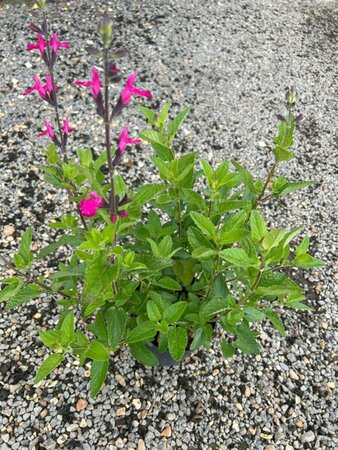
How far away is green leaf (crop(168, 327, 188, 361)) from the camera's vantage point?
1399mm

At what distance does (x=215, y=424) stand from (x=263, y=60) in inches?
108

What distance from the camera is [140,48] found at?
354 cm

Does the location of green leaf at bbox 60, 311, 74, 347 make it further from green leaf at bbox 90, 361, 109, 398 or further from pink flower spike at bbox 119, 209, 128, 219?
pink flower spike at bbox 119, 209, 128, 219

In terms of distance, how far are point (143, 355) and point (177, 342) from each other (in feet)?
0.49

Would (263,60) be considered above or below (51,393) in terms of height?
above

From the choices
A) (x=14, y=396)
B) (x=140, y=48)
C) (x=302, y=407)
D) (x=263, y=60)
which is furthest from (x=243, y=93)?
(x=14, y=396)

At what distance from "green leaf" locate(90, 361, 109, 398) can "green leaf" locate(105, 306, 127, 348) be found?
68 millimetres

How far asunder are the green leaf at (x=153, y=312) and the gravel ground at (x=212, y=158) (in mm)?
624

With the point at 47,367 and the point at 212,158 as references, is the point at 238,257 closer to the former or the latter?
the point at 47,367

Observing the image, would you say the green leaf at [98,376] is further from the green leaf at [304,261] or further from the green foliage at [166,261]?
the green leaf at [304,261]

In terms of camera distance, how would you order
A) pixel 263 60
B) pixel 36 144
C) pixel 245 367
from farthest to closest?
pixel 263 60 → pixel 36 144 → pixel 245 367

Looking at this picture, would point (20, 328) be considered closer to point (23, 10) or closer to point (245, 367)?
point (245, 367)

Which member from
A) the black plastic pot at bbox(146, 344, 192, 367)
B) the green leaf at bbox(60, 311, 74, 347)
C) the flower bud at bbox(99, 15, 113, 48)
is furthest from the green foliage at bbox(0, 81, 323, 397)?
the flower bud at bbox(99, 15, 113, 48)

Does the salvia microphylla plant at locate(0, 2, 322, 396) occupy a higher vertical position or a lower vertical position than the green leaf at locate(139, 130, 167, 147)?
lower
